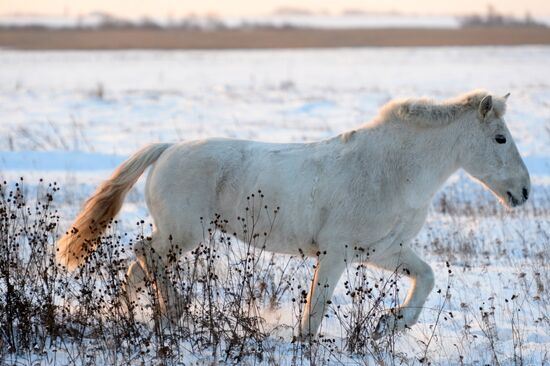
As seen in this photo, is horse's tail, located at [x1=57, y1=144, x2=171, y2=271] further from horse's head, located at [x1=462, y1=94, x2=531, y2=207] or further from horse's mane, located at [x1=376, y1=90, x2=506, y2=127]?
horse's head, located at [x1=462, y1=94, x2=531, y2=207]

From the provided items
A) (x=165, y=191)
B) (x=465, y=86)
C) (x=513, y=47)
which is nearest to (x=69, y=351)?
(x=165, y=191)

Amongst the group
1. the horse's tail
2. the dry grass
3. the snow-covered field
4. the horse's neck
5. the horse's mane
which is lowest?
the snow-covered field

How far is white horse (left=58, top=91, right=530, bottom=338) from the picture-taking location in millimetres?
5723

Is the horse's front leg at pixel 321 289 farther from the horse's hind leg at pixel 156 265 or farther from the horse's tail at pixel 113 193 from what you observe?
the horse's tail at pixel 113 193

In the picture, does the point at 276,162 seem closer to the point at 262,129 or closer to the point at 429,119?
the point at 429,119

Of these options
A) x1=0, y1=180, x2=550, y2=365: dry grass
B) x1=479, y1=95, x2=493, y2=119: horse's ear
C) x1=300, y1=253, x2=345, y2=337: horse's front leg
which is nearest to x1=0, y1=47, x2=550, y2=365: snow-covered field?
x1=0, y1=180, x2=550, y2=365: dry grass

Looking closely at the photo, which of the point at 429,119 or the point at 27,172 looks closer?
the point at 429,119

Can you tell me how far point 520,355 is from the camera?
511 centimetres

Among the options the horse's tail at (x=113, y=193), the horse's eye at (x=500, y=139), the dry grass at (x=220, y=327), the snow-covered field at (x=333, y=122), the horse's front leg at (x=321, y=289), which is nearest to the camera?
the dry grass at (x=220, y=327)

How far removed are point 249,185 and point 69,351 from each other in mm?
1800

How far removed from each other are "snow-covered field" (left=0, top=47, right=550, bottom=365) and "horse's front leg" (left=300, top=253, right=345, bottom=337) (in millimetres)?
502

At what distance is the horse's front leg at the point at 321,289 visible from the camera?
5586 mm

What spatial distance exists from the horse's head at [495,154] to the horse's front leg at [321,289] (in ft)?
4.27

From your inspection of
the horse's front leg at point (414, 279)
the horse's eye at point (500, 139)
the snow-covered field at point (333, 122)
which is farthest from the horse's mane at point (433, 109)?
the snow-covered field at point (333, 122)
